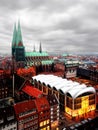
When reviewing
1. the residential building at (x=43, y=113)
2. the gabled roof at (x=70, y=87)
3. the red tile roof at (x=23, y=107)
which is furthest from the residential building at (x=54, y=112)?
the gabled roof at (x=70, y=87)

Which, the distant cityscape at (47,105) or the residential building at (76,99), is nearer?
the distant cityscape at (47,105)

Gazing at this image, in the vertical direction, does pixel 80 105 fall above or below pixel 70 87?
below

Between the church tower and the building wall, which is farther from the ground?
the church tower

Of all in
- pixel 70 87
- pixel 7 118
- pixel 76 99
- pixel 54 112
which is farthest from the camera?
pixel 70 87

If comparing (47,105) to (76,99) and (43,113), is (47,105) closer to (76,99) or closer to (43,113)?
(43,113)

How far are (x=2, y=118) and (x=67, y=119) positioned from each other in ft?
101

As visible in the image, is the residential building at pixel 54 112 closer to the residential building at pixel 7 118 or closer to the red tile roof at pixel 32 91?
the red tile roof at pixel 32 91

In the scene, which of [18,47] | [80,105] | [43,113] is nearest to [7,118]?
[43,113]

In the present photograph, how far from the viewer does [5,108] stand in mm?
54750

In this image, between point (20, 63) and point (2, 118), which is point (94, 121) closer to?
point (2, 118)

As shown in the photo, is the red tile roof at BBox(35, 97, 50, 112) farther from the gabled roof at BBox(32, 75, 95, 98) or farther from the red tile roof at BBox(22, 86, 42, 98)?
the gabled roof at BBox(32, 75, 95, 98)

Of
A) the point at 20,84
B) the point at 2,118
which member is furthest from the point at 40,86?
the point at 2,118

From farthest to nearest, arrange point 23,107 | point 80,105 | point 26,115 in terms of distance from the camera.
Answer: point 80,105
point 23,107
point 26,115

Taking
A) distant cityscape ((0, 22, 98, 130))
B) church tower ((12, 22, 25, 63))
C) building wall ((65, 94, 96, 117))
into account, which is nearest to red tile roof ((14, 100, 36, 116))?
distant cityscape ((0, 22, 98, 130))
